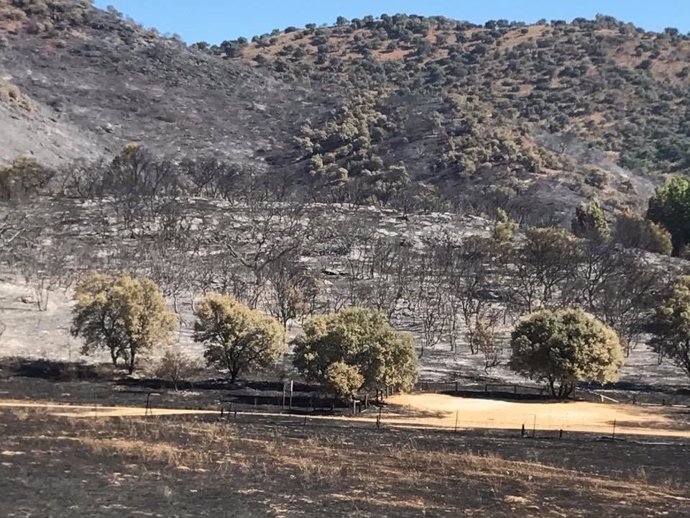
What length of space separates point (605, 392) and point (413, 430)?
883 inches

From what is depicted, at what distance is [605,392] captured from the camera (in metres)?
61.8

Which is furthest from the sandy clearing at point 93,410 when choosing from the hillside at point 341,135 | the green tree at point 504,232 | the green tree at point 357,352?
the hillside at point 341,135

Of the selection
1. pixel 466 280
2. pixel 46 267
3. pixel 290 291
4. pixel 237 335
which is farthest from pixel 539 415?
pixel 46 267

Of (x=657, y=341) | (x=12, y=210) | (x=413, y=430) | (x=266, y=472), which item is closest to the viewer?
(x=266, y=472)

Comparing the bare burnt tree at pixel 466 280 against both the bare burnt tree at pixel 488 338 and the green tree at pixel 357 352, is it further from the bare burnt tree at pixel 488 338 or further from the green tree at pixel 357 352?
the green tree at pixel 357 352

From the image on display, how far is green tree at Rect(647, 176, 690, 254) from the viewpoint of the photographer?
125 m

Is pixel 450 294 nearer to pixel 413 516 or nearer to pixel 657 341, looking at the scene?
pixel 657 341

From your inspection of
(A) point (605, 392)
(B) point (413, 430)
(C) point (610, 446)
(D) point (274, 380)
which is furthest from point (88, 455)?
(A) point (605, 392)

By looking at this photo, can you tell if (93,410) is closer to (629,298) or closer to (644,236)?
(629,298)

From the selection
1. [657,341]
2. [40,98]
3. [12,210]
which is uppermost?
[40,98]

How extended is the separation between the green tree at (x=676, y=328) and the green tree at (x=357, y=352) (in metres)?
21.5

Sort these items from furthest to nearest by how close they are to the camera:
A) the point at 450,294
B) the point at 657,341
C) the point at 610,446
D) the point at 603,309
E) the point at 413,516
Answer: the point at 450,294 → the point at 603,309 → the point at 657,341 → the point at 610,446 → the point at 413,516

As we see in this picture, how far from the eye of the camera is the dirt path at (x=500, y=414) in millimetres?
46719

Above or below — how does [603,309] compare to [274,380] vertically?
above
